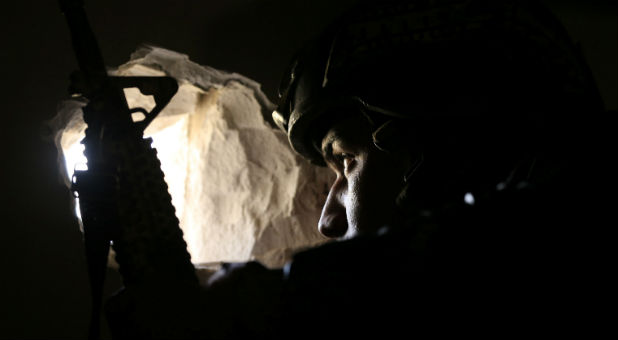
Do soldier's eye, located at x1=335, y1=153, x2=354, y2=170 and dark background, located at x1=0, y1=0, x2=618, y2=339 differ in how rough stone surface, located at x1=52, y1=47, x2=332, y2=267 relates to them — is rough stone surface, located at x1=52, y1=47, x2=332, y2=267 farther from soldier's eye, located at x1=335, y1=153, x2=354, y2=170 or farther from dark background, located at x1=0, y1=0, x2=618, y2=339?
soldier's eye, located at x1=335, y1=153, x2=354, y2=170

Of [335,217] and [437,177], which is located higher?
[437,177]

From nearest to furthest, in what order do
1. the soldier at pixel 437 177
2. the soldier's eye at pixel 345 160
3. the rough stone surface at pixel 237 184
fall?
the soldier at pixel 437 177, the soldier's eye at pixel 345 160, the rough stone surface at pixel 237 184

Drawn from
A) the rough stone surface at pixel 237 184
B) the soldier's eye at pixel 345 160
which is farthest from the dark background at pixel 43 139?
the soldier's eye at pixel 345 160

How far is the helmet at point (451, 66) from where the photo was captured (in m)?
0.83

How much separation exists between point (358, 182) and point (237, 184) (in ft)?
1.58

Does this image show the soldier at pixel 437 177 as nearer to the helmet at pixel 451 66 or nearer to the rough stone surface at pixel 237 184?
the helmet at pixel 451 66

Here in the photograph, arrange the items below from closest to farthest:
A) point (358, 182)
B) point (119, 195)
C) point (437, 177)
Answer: point (119, 195), point (437, 177), point (358, 182)

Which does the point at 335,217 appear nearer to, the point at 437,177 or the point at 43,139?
the point at 437,177

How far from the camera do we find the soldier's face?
888 millimetres

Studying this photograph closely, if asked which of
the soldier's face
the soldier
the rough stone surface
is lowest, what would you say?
the rough stone surface

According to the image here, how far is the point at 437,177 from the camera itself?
0.81m

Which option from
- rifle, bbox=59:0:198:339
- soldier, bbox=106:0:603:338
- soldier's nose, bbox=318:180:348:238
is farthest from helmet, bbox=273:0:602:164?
rifle, bbox=59:0:198:339

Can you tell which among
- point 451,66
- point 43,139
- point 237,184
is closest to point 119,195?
point 43,139

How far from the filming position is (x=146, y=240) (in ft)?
2.12
